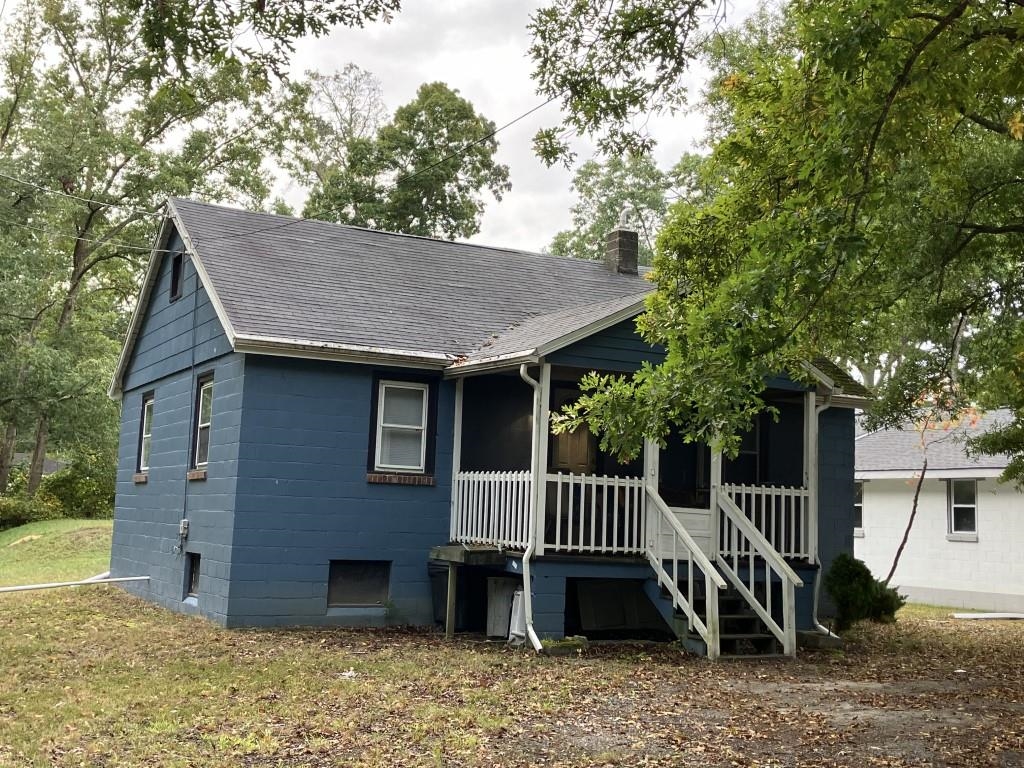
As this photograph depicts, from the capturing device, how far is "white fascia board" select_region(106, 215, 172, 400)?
17.8m

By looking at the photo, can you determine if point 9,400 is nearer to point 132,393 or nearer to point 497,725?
point 132,393

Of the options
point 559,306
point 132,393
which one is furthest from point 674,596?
point 132,393

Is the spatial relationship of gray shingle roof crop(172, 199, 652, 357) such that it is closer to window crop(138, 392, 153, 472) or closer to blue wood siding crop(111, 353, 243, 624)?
blue wood siding crop(111, 353, 243, 624)

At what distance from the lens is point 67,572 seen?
21406 mm

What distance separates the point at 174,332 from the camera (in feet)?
55.7

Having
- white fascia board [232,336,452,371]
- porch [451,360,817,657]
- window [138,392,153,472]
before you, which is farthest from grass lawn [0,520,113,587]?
porch [451,360,817,657]

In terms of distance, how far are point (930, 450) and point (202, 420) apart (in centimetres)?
1659

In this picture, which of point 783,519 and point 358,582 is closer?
point 783,519

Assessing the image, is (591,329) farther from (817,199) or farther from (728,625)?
(817,199)

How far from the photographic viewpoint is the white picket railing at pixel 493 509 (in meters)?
12.6

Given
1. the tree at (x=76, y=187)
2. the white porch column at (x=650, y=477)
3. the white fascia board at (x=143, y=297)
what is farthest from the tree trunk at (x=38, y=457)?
the white porch column at (x=650, y=477)

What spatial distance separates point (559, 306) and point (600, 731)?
1041cm

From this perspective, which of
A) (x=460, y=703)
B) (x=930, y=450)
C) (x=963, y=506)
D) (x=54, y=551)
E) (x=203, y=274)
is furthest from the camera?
(x=54, y=551)

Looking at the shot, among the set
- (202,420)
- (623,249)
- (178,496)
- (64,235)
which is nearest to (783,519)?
(623,249)
